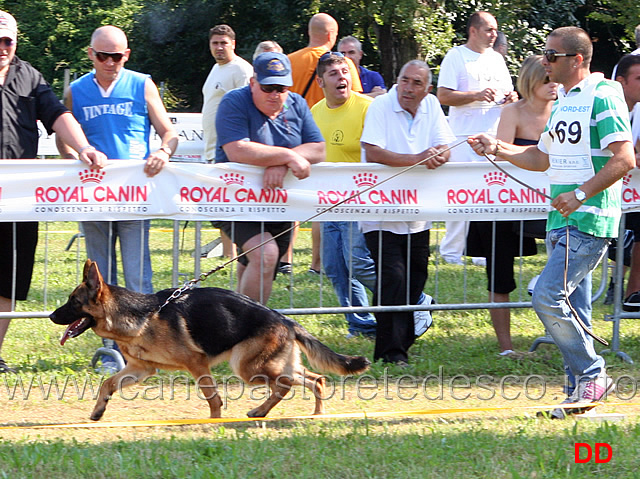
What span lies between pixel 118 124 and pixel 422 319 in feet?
9.09

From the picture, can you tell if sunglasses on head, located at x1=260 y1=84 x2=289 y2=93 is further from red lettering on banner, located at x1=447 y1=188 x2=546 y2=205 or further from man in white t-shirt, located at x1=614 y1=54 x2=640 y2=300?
man in white t-shirt, located at x1=614 y1=54 x2=640 y2=300

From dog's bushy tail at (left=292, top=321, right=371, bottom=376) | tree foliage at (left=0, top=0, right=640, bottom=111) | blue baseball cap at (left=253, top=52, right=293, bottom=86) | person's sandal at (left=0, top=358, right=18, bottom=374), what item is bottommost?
person's sandal at (left=0, top=358, right=18, bottom=374)

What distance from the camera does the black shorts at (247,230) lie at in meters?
6.39

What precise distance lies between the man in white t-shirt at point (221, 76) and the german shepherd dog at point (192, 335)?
5324 mm

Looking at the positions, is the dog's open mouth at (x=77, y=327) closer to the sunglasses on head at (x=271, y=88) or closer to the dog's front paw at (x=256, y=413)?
the dog's front paw at (x=256, y=413)

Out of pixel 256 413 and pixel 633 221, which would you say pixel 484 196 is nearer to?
pixel 633 221

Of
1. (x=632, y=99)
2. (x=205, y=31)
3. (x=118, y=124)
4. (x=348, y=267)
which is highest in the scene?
(x=205, y=31)

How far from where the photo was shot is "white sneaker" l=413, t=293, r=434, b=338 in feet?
23.4

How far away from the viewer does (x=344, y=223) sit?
757cm

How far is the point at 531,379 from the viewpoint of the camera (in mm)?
6434

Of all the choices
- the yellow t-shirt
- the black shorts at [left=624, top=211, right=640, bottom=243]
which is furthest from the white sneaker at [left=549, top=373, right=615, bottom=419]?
the yellow t-shirt

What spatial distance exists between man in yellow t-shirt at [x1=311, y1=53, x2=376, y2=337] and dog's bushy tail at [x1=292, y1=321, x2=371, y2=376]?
1.96 metres

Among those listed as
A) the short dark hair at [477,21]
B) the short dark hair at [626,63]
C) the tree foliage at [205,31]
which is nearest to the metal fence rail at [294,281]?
the short dark hair at [626,63]

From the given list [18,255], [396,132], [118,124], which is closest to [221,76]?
[118,124]
